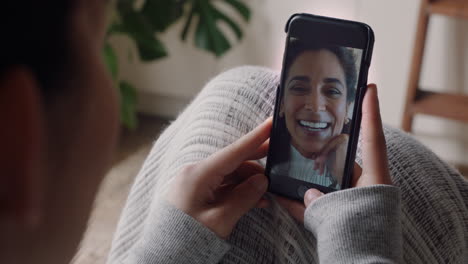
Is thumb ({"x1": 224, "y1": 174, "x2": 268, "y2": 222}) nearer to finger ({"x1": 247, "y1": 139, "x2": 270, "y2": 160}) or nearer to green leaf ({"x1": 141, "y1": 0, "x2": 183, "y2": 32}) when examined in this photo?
finger ({"x1": 247, "y1": 139, "x2": 270, "y2": 160})

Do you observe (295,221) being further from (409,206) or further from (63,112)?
(63,112)

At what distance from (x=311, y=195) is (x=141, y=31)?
4.59ft

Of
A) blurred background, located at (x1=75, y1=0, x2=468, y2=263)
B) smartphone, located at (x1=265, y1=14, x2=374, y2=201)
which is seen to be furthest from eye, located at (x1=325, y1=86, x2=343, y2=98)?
blurred background, located at (x1=75, y1=0, x2=468, y2=263)

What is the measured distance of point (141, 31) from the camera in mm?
1932

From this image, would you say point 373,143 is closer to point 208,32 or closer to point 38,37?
point 38,37

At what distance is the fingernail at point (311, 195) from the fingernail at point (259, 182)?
4 centimetres

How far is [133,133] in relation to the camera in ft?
7.41

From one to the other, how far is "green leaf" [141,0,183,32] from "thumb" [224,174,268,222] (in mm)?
1397

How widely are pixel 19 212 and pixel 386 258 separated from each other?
1.24ft

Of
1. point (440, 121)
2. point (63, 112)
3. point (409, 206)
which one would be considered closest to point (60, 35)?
point (63, 112)

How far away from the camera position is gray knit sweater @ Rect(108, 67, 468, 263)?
0.56 meters

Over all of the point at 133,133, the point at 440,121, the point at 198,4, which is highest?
the point at 198,4

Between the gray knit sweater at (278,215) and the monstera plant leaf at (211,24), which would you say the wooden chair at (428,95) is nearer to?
the monstera plant leaf at (211,24)

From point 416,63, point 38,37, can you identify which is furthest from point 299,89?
point 416,63
